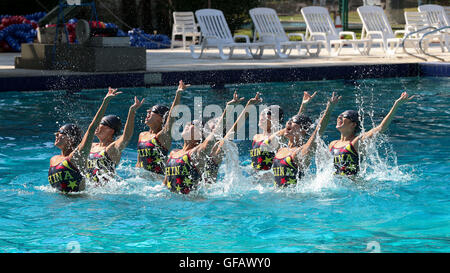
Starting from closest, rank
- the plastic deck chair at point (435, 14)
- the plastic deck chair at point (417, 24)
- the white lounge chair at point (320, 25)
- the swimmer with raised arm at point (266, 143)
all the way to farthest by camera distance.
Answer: the swimmer with raised arm at point (266, 143), the white lounge chair at point (320, 25), the plastic deck chair at point (417, 24), the plastic deck chair at point (435, 14)

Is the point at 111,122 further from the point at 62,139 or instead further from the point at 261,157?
the point at 261,157

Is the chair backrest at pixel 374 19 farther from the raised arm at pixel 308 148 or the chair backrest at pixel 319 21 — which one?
the raised arm at pixel 308 148

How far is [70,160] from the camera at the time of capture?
5773mm

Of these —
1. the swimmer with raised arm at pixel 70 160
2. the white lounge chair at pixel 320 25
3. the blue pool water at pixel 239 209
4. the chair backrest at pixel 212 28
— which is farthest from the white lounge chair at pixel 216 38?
the swimmer with raised arm at pixel 70 160

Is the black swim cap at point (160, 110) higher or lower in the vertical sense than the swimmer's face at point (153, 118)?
higher

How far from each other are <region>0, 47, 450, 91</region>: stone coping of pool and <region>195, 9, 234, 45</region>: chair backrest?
19.0 inches

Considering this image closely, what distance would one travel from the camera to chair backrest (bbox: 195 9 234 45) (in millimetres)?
16125

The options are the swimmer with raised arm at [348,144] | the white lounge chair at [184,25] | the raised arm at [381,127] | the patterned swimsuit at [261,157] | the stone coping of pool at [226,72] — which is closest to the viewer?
the raised arm at [381,127]

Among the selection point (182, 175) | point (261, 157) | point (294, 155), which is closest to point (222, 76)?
point (261, 157)

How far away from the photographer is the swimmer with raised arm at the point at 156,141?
638 centimetres

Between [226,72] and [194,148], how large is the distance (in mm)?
7273

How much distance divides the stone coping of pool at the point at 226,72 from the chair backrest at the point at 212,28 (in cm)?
48

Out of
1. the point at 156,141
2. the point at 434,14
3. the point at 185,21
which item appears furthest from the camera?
the point at 185,21
